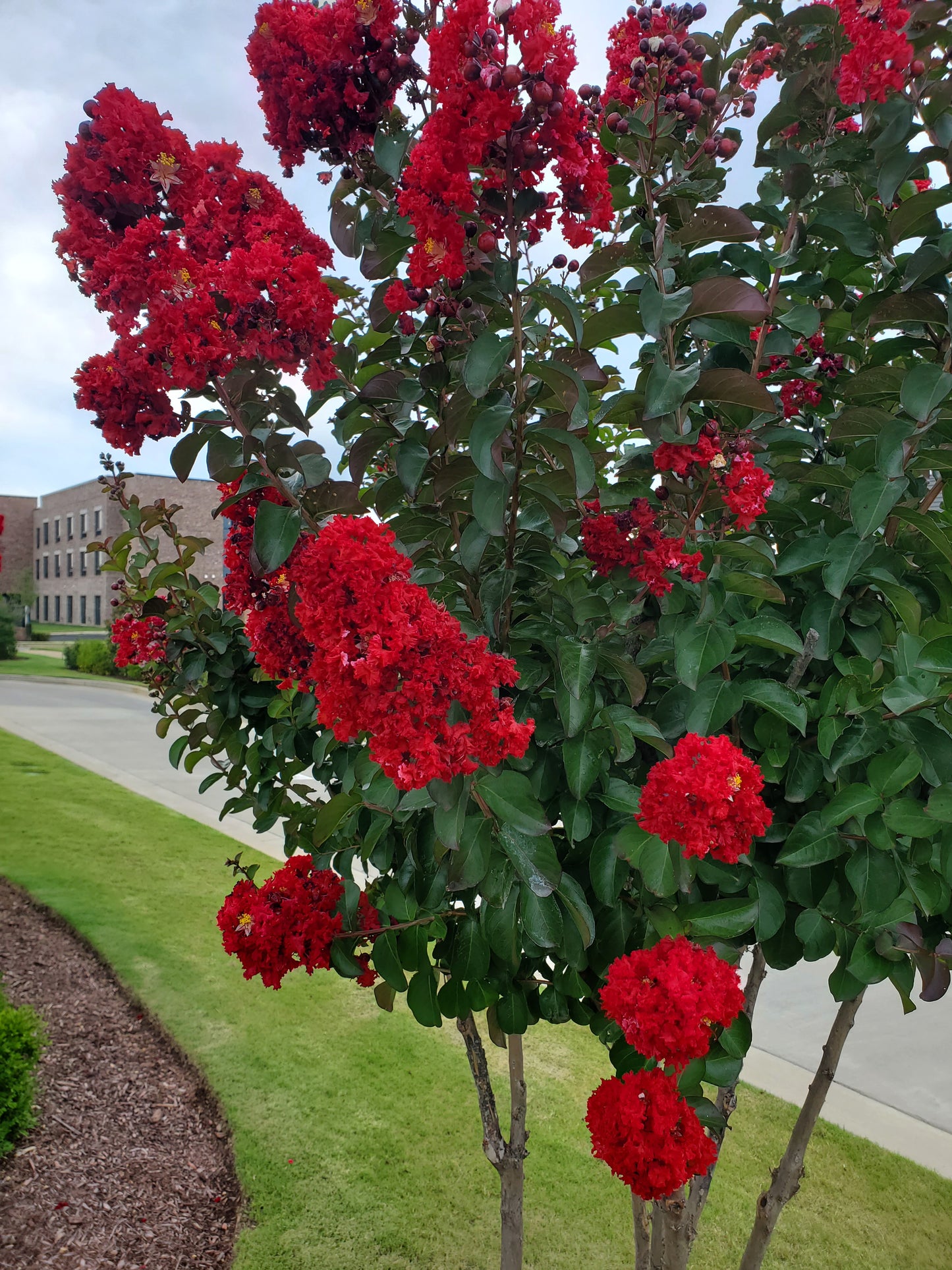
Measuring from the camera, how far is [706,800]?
1.13 metres

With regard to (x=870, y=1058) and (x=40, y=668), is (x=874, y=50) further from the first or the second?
(x=40, y=668)

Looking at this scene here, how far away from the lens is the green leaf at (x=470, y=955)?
1619mm

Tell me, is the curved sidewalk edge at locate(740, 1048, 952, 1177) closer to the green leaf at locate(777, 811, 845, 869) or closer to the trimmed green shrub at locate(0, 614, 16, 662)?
the green leaf at locate(777, 811, 845, 869)

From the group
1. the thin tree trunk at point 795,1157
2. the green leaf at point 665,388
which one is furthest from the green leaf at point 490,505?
the thin tree trunk at point 795,1157

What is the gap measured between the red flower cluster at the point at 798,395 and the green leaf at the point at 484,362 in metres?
0.70

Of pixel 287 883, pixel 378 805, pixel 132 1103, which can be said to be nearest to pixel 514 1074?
pixel 287 883

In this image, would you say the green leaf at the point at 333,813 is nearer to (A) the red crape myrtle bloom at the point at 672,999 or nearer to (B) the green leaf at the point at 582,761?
(B) the green leaf at the point at 582,761

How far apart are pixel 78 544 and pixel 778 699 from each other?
139 feet

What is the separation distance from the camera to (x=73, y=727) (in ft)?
45.7

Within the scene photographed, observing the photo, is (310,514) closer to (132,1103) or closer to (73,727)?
(132,1103)

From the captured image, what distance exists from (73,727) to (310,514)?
46.5 feet

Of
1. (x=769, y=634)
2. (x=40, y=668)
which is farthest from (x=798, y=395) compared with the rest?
(x=40, y=668)

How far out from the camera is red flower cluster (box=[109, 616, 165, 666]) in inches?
85.7

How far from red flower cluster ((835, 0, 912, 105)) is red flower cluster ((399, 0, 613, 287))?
47cm
